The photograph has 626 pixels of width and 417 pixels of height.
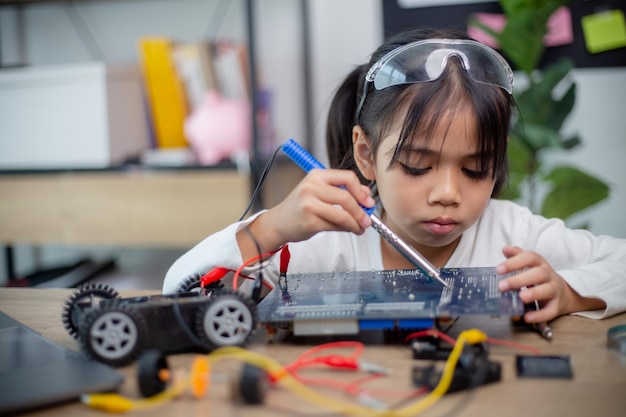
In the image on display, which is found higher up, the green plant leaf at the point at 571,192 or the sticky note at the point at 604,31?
the sticky note at the point at 604,31

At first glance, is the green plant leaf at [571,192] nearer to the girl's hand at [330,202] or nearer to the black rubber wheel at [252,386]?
the girl's hand at [330,202]

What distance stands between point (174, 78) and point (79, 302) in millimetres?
1746

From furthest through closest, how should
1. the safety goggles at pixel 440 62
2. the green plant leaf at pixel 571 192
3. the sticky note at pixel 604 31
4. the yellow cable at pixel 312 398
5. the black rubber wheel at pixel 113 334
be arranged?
the sticky note at pixel 604 31
the green plant leaf at pixel 571 192
the safety goggles at pixel 440 62
the black rubber wheel at pixel 113 334
the yellow cable at pixel 312 398

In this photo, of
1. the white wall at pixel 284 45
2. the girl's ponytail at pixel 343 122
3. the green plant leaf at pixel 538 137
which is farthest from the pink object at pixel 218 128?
the girl's ponytail at pixel 343 122

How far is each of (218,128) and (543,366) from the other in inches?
69.4

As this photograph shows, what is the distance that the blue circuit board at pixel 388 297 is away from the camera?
0.68m

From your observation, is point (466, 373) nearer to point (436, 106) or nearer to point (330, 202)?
point (330, 202)

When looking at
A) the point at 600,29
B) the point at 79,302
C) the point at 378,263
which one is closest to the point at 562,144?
the point at 600,29

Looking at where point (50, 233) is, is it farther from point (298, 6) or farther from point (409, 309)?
point (409, 309)

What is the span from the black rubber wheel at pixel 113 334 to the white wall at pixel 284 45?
1771mm

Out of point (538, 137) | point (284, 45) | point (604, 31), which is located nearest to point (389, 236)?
point (538, 137)

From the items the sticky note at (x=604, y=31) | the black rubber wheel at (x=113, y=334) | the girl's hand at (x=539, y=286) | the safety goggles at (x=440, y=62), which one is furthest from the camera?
the sticky note at (x=604, y=31)

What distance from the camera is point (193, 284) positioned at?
86 centimetres

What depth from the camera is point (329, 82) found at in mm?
2523
